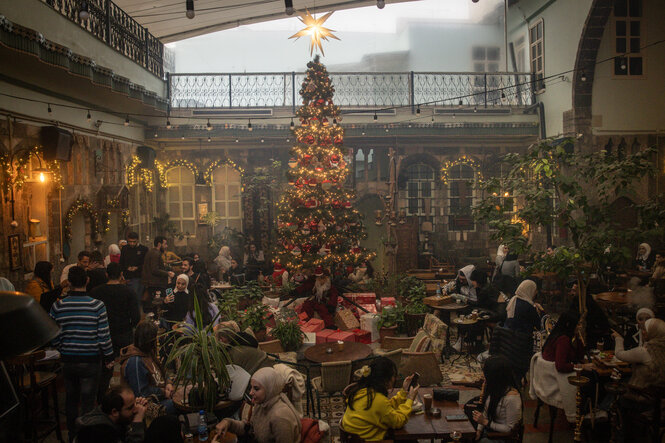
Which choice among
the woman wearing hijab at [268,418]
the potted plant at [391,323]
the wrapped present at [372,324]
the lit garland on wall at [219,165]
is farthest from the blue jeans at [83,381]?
the lit garland on wall at [219,165]

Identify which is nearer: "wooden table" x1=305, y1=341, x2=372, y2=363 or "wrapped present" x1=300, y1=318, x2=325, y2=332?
"wooden table" x1=305, y1=341, x2=372, y2=363

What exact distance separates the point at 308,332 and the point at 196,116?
28.4 feet

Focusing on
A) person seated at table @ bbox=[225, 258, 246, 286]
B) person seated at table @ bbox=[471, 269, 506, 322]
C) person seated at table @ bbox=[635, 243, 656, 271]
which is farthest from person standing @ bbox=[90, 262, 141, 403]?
person seated at table @ bbox=[635, 243, 656, 271]

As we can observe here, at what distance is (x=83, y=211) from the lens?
34.5 feet

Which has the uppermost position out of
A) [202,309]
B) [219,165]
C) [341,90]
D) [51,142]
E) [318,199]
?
[341,90]

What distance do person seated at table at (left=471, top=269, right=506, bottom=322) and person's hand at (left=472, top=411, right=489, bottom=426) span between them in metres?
4.09

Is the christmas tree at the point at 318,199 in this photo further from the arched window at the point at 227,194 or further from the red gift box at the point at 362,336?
the arched window at the point at 227,194

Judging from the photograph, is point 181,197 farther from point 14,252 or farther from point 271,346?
point 271,346

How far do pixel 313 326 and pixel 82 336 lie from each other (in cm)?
469

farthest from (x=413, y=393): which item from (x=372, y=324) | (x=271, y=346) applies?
(x=372, y=324)

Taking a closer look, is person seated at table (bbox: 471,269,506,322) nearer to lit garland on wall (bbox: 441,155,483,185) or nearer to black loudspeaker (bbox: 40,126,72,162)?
lit garland on wall (bbox: 441,155,483,185)

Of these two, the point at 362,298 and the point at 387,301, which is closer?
the point at 387,301

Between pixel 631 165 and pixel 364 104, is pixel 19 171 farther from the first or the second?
pixel 364 104

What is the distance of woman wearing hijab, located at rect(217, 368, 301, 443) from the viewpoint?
12.6 feet
